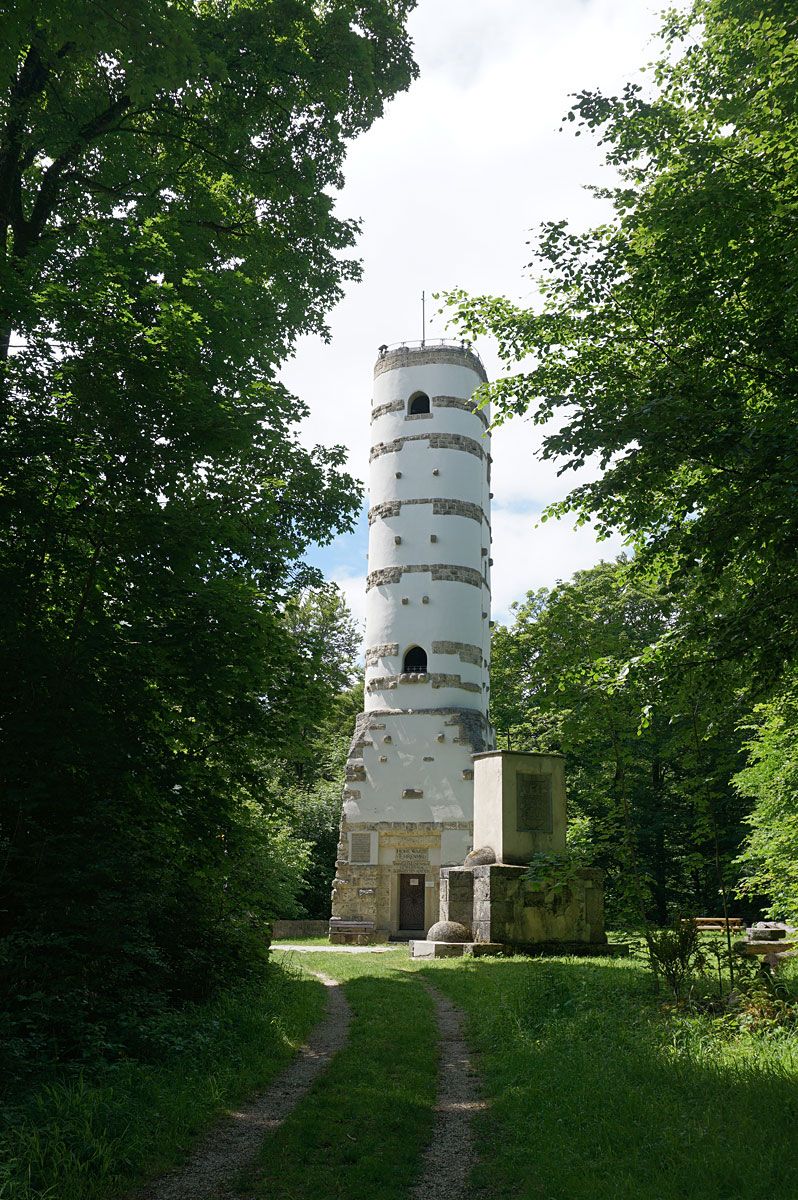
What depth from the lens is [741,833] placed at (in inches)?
1112

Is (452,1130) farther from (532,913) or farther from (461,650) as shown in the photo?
(461,650)

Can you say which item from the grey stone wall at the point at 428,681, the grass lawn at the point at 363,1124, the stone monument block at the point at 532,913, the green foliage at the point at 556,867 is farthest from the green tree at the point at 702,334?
the grey stone wall at the point at 428,681

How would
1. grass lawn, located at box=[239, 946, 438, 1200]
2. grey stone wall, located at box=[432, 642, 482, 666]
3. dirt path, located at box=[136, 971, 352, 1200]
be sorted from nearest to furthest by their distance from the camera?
dirt path, located at box=[136, 971, 352, 1200] < grass lawn, located at box=[239, 946, 438, 1200] < grey stone wall, located at box=[432, 642, 482, 666]

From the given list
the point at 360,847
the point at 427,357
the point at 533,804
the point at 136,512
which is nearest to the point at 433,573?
the point at 427,357

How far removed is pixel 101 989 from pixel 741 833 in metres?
25.1

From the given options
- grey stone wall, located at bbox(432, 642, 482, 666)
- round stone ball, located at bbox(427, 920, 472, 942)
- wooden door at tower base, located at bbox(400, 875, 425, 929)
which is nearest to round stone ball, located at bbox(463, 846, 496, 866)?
round stone ball, located at bbox(427, 920, 472, 942)

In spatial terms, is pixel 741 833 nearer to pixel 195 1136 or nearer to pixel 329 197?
pixel 329 197

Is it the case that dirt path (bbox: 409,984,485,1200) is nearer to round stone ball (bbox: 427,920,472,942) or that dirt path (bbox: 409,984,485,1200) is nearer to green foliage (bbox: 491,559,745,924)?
green foliage (bbox: 491,559,745,924)

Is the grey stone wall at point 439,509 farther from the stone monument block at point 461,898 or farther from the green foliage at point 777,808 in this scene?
the green foliage at point 777,808

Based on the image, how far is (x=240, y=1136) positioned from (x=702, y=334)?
290 inches

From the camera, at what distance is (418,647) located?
28.4 meters

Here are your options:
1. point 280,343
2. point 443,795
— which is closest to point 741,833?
point 443,795

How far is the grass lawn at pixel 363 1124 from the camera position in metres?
4.96

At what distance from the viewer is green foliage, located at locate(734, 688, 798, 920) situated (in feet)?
40.1
